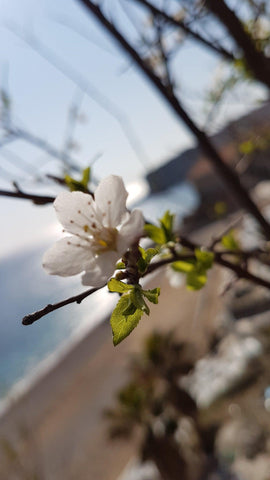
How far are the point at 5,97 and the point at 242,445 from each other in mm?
3589

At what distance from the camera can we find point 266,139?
7.66 ft

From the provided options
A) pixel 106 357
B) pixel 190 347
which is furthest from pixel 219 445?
pixel 106 357

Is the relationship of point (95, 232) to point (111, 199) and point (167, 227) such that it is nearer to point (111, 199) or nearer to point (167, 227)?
point (111, 199)

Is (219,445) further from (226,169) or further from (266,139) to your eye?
(226,169)

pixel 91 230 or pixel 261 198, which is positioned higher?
pixel 91 230

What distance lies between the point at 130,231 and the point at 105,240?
2.6 inches

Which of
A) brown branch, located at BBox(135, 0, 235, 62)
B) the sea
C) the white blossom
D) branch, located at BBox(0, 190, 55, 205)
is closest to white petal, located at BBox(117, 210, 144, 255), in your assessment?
the white blossom

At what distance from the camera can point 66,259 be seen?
346 mm

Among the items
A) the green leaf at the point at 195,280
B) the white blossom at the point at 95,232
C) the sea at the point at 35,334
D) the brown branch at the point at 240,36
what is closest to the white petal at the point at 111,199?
the white blossom at the point at 95,232

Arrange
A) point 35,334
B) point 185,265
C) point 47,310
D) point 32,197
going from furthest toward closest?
point 35,334, point 185,265, point 32,197, point 47,310

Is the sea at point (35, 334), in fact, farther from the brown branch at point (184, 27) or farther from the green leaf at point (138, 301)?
the green leaf at point (138, 301)

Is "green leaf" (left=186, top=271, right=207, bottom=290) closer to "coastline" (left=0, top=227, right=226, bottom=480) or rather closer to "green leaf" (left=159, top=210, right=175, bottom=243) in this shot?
"green leaf" (left=159, top=210, right=175, bottom=243)

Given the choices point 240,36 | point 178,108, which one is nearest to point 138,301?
point 178,108

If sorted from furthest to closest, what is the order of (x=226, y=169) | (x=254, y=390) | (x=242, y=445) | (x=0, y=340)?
(x=0, y=340) → (x=254, y=390) → (x=242, y=445) → (x=226, y=169)
